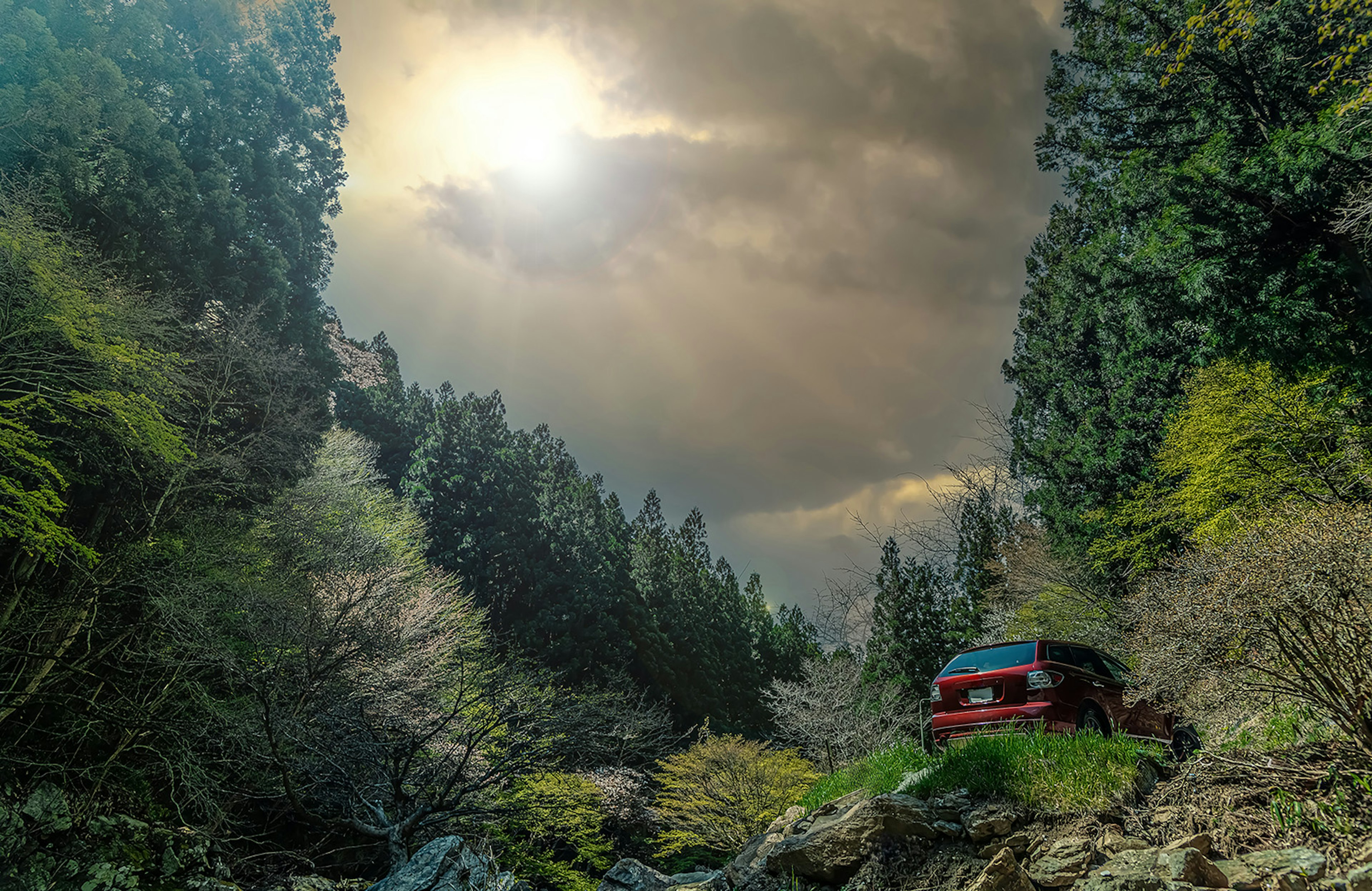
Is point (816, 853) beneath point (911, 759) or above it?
beneath

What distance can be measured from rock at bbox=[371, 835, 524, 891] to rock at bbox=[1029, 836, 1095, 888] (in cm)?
658

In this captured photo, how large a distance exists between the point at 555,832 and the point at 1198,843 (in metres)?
20.2

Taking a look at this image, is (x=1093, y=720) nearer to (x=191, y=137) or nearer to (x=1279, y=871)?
(x=1279, y=871)

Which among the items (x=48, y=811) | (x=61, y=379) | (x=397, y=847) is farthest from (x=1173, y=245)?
(x=48, y=811)

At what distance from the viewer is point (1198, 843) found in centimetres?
372

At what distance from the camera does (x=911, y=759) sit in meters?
7.29

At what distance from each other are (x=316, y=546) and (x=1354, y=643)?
794 inches

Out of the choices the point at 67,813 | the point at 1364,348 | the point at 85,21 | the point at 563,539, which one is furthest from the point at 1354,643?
the point at 563,539

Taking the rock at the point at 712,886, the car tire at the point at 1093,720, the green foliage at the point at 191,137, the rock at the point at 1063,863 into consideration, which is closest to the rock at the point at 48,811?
the rock at the point at 712,886

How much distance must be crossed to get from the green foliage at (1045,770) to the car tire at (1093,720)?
0.61 m

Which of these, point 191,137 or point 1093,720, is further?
point 191,137

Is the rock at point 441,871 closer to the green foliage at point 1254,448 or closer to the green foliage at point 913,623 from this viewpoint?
the green foliage at point 1254,448

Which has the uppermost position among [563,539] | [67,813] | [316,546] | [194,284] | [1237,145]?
[1237,145]

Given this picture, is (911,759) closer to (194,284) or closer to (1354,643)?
(1354,643)
